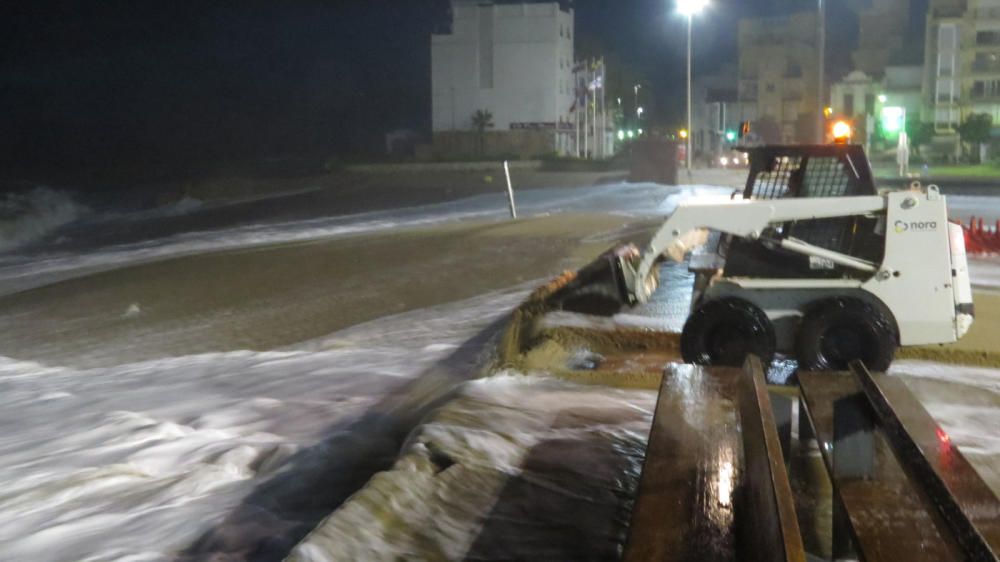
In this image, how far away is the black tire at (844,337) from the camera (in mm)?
8664

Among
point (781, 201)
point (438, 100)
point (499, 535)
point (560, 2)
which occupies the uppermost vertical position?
point (560, 2)

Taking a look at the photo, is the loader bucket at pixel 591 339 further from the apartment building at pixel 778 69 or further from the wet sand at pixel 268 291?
the apartment building at pixel 778 69

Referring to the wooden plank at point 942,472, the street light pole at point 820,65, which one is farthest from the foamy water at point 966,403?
the street light pole at point 820,65

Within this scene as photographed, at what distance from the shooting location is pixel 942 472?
A: 5.47 m

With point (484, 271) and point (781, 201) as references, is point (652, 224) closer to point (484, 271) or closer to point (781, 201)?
point (484, 271)

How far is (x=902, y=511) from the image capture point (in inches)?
213

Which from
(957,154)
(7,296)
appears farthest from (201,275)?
(957,154)

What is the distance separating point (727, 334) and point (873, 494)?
3.44 m

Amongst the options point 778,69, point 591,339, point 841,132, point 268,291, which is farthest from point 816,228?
point 778,69

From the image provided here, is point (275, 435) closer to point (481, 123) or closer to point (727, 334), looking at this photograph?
point (727, 334)

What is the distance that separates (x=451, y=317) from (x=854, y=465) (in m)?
6.78

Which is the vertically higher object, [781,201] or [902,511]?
[781,201]

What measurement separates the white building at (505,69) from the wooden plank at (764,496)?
70.9 metres

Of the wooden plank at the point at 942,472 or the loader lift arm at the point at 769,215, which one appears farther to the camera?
the loader lift arm at the point at 769,215
